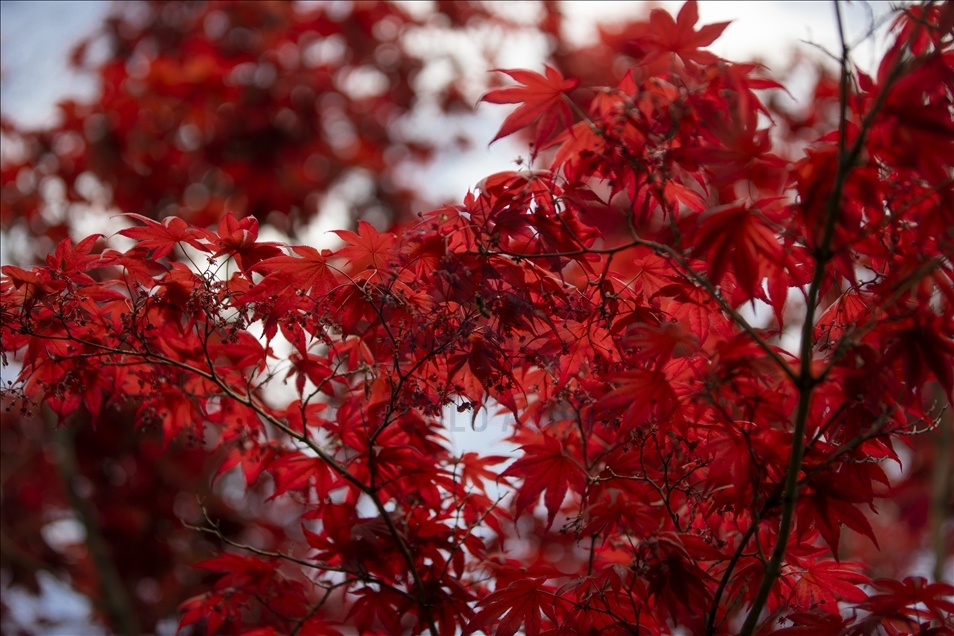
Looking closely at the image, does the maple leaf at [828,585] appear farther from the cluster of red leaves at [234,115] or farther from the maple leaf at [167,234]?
the cluster of red leaves at [234,115]

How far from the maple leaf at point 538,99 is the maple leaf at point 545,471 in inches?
26.1

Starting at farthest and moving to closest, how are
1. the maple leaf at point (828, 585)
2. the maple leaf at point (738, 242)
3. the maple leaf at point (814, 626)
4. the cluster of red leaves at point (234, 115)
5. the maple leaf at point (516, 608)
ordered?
1. the cluster of red leaves at point (234, 115)
2. the maple leaf at point (828, 585)
3. the maple leaf at point (516, 608)
4. the maple leaf at point (814, 626)
5. the maple leaf at point (738, 242)

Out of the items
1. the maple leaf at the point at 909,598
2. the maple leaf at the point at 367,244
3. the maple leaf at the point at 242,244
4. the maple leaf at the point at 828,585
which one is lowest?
the maple leaf at the point at 909,598

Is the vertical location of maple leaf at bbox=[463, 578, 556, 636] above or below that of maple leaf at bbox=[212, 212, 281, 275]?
below

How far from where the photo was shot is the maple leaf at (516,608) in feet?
5.48

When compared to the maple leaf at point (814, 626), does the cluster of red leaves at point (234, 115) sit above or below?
above

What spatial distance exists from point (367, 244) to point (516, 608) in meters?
0.88

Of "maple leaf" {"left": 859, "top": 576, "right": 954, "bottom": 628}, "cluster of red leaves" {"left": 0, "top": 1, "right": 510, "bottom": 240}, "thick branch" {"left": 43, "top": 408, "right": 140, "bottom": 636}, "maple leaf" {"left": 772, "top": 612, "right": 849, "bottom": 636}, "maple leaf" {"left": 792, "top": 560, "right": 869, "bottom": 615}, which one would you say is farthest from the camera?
"cluster of red leaves" {"left": 0, "top": 1, "right": 510, "bottom": 240}

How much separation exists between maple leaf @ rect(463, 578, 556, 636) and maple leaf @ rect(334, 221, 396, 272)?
30.6 inches

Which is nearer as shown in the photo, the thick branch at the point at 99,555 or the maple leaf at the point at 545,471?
the maple leaf at the point at 545,471

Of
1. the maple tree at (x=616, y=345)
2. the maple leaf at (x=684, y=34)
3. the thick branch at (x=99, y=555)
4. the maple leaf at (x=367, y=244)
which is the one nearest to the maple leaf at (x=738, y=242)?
the maple tree at (x=616, y=345)

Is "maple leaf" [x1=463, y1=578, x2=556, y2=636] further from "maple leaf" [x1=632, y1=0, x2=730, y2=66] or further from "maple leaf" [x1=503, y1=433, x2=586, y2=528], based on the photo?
"maple leaf" [x1=632, y1=0, x2=730, y2=66]

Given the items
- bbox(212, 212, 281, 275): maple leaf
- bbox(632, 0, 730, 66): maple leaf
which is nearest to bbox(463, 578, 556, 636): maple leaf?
bbox(212, 212, 281, 275): maple leaf

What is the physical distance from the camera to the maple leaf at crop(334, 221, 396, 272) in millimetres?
1676
